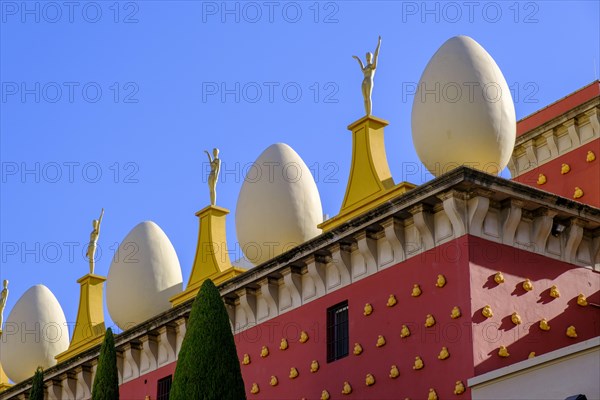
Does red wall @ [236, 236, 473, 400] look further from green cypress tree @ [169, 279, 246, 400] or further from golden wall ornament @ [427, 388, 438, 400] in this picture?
green cypress tree @ [169, 279, 246, 400]

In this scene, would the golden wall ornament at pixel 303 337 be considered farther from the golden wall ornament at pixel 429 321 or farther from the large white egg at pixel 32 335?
the large white egg at pixel 32 335

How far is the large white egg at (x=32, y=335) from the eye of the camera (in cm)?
3144

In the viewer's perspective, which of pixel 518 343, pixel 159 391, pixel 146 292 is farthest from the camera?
pixel 146 292

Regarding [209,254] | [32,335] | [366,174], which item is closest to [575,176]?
[366,174]

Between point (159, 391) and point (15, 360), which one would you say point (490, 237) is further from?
point (15, 360)

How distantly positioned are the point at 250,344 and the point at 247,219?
244cm

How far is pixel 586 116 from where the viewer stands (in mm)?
24609

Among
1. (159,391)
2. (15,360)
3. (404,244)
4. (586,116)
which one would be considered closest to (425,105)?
(404,244)

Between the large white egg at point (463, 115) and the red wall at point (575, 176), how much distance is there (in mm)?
2696

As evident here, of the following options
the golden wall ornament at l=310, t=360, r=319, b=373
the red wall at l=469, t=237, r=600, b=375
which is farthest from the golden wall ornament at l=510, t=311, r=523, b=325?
the golden wall ornament at l=310, t=360, r=319, b=373

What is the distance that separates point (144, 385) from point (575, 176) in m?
9.61

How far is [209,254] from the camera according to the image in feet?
86.3

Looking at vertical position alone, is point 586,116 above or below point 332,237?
above

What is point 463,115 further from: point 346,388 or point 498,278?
point 346,388
